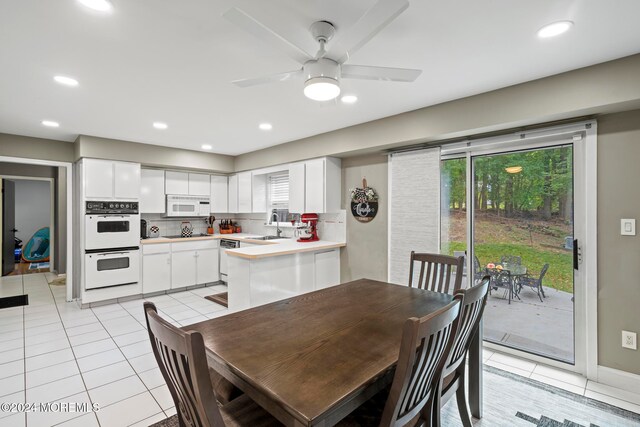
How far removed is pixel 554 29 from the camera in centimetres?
173

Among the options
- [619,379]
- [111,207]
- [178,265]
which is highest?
[111,207]

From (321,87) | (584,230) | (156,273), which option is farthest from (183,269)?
(584,230)

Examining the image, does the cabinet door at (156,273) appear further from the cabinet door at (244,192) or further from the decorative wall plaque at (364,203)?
the decorative wall plaque at (364,203)

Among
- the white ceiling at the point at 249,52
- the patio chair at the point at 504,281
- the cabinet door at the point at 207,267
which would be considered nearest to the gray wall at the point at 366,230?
the white ceiling at the point at 249,52

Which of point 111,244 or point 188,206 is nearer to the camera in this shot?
point 111,244

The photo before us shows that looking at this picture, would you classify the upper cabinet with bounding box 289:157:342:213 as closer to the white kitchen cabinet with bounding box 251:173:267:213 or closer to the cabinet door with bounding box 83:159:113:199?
the white kitchen cabinet with bounding box 251:173:267:213

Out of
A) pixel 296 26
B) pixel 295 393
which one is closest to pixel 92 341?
pixel 295 393

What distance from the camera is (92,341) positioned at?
126 inches

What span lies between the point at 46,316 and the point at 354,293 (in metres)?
4.28

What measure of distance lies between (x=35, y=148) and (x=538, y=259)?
639 cm

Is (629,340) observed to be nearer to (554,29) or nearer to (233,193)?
(554,29)

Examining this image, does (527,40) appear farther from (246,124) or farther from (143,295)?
(143,295)

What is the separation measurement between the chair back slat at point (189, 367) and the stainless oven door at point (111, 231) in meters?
4.00

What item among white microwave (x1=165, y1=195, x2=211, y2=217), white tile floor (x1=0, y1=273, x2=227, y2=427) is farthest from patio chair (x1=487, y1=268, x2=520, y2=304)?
white microwave (x1=165, y1=195, x2=211, y2=217)
